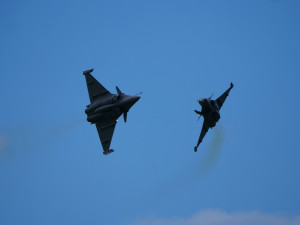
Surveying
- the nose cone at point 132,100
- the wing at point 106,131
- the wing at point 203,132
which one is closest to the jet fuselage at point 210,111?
the wing at point 203,132

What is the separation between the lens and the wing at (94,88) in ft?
359

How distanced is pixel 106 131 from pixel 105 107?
6170 mm

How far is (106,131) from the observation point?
111000 mm


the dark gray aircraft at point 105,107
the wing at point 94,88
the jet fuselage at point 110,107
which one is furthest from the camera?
the wing at point 94,88

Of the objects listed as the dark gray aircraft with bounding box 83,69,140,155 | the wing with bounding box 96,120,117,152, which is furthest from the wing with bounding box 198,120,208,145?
the wing with bounding box 96,120,117,152

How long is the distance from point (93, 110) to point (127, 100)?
289 inches

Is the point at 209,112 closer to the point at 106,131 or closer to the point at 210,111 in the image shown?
the point at 210,111

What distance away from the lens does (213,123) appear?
111 meters

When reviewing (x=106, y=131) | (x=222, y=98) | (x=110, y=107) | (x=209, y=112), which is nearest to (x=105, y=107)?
(x=110, y=107)

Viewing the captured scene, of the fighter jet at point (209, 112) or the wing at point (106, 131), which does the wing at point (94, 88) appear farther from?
the fighter jet at point (209, 112)

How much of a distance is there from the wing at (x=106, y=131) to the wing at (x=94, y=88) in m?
5.20

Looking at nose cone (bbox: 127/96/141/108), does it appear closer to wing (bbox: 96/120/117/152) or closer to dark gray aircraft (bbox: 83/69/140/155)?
dark gray aircraft (bbox: 83/69/140/155)

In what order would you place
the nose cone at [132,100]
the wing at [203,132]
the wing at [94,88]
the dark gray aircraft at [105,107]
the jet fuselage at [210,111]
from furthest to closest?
the wing at [203,132], the wing at [94,88], the jet fuselage at [210,111], the dark gray aircraft at [105,107], the nose cone at [132,100]

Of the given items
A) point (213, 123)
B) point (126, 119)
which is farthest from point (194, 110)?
point (126, 119)
